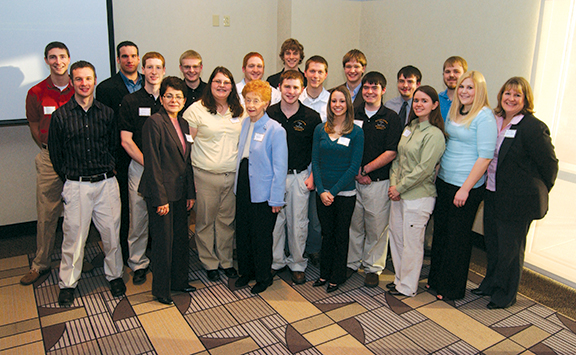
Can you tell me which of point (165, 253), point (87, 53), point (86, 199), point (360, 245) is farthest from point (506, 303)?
point (87, 53)

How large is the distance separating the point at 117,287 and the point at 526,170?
310 centimetres

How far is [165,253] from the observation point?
299 cm

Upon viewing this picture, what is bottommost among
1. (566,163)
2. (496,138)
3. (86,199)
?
(86,199)

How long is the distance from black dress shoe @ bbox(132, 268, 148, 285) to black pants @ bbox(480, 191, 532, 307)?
274 centimetres

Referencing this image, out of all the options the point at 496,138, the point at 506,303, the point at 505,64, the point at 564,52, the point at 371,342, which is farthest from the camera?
the point at 505,64

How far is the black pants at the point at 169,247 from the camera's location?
2.96 meters

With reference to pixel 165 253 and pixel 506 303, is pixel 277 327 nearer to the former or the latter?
pixel 165 253

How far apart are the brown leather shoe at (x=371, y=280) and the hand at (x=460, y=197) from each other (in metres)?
0.90

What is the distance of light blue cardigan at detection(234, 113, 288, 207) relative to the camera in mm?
3020

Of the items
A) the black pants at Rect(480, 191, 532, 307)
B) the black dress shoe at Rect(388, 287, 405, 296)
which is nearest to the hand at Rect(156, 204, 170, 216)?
the black dress shoe at Rect(388, 287, 405, 296)

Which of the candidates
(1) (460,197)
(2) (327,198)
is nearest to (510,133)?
(1) (460,197)

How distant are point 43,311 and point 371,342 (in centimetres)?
228

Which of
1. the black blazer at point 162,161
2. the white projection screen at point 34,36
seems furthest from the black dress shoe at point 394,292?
the white projection screen at point 34,36

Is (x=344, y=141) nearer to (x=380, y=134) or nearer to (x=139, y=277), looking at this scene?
(x=380, y=134)
